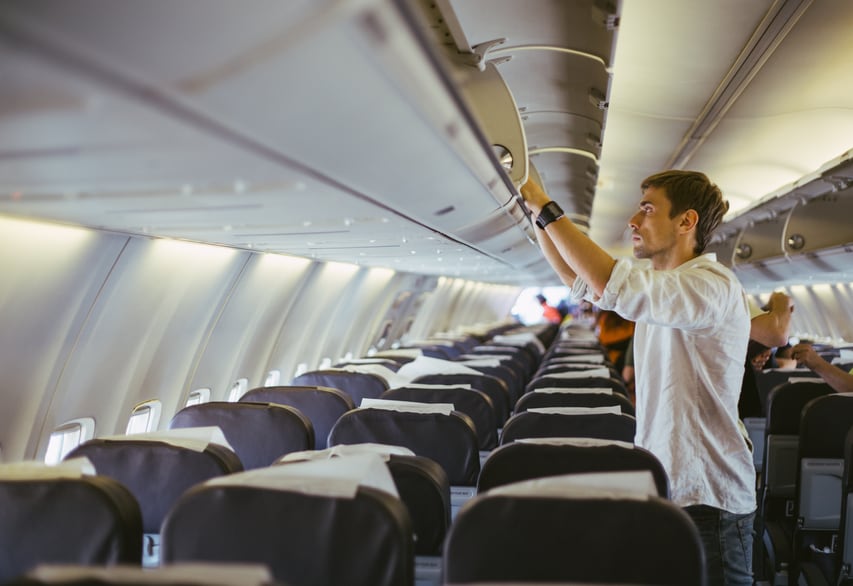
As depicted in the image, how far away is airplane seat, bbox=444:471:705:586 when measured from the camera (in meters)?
2.28

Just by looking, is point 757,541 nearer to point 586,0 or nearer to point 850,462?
point 850,462

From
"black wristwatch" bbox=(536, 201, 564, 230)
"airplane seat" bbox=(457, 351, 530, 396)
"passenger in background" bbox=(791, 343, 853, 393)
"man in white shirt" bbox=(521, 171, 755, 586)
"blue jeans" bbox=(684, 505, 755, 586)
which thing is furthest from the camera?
"airplane seat" bbox=(457, 351, 530, 396)

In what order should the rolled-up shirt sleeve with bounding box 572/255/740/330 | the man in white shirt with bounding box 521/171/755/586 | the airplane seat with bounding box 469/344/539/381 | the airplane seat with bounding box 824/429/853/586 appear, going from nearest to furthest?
the rolled-up shirt sleeve with bounding box 572/255/740/330, the man in white shirt with bounding box 521/171/755/586, the airplane seat with bounding box 824/429/853/586, the airplane seat with bounding box 469/344/539/381

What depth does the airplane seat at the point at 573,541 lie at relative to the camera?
7.47 feet

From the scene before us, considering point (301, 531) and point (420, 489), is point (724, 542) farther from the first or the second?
point (301, 531)

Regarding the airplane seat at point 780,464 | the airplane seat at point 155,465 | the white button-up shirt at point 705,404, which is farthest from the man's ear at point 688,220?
the airplane seat at point 780,464

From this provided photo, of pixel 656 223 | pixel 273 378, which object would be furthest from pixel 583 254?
pixel 273 378

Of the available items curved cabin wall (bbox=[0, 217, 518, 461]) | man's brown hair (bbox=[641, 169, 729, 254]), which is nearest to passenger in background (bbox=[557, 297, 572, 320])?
curved cabin wall (bbox=[0, 217, 518, 461])

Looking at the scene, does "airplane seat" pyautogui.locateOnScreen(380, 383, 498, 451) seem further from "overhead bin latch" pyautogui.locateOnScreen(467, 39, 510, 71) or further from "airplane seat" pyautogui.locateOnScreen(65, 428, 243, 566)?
"airplane seat" pyautogui.locateOnScreen(65, 428, 243, 566)

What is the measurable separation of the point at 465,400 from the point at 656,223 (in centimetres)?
222

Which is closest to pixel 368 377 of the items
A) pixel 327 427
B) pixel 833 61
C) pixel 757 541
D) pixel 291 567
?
pixel 327 427

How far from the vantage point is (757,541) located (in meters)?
6.18

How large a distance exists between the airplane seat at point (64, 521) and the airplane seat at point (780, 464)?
4630 millimetres

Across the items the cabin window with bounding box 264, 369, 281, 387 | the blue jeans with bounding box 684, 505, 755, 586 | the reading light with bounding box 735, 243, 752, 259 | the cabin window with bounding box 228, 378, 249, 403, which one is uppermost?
the reading light with bounding box 735, 243, 752, 259
